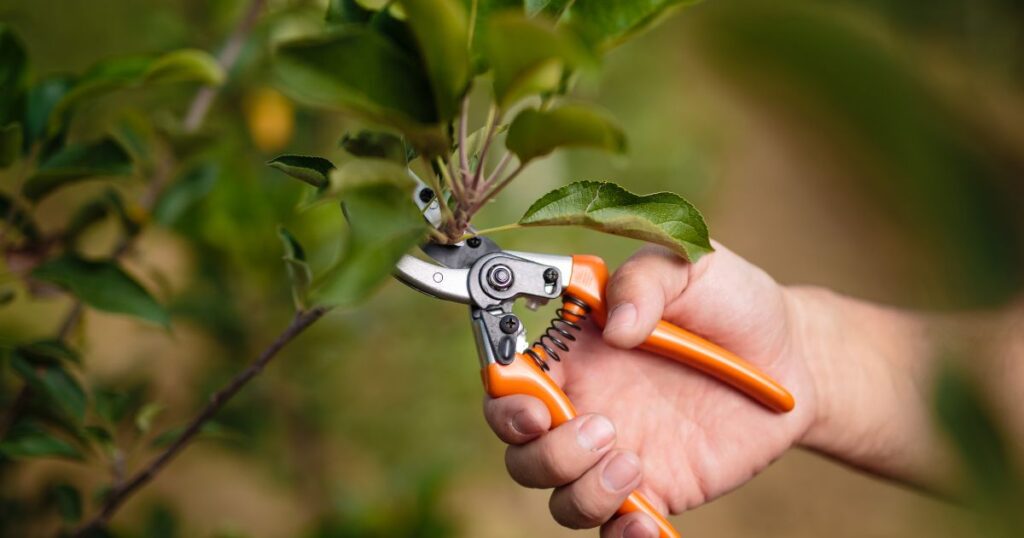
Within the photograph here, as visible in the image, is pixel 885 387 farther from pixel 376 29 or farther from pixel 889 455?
pixel 376 29

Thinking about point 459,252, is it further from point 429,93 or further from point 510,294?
point 429,93

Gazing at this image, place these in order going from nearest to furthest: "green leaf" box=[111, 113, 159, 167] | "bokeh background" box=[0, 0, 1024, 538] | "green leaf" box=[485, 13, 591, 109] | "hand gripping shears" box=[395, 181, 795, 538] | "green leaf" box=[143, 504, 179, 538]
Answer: "bokeh background" box=[0, 0, 1024, 538] → "green leaf" box=[485, 13, 591, 109] → "hand gripping shears" box=[395, 181, 795, 538] → "green leaf" box=[111, 113, 159, 167] → "green leaf" box=[143, 504, 179, 538]

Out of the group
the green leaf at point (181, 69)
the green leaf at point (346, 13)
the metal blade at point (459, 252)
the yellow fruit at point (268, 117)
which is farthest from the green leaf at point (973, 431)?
the yellow fruit at point (268, 117)

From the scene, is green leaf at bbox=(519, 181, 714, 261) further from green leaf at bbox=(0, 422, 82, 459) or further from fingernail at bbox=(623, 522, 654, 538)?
green leaf at bbox=(0, 422, 82, 459)

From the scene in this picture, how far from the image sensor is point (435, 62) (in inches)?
19.6

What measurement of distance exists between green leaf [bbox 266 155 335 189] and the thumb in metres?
0.31

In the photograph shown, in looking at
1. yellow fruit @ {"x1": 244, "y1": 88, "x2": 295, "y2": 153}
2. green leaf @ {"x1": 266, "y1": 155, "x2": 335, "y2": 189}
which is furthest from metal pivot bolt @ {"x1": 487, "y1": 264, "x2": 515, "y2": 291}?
yellow fruit @ {"x1": 244, "y1": 88, "x2": 295, "y2": 153}

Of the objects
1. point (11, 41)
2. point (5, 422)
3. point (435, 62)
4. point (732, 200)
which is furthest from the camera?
point (732, 200)

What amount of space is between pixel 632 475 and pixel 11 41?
2.39ft

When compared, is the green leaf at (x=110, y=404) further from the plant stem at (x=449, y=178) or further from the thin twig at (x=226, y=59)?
the plant stem at (x=449, y=178)

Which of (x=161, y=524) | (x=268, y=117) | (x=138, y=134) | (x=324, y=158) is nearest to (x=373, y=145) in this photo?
(x=324, y=158)

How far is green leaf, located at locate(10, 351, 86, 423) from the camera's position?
0.82 meters

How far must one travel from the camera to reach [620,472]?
2.70ft

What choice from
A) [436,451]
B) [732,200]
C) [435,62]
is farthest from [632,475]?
[732,200]
